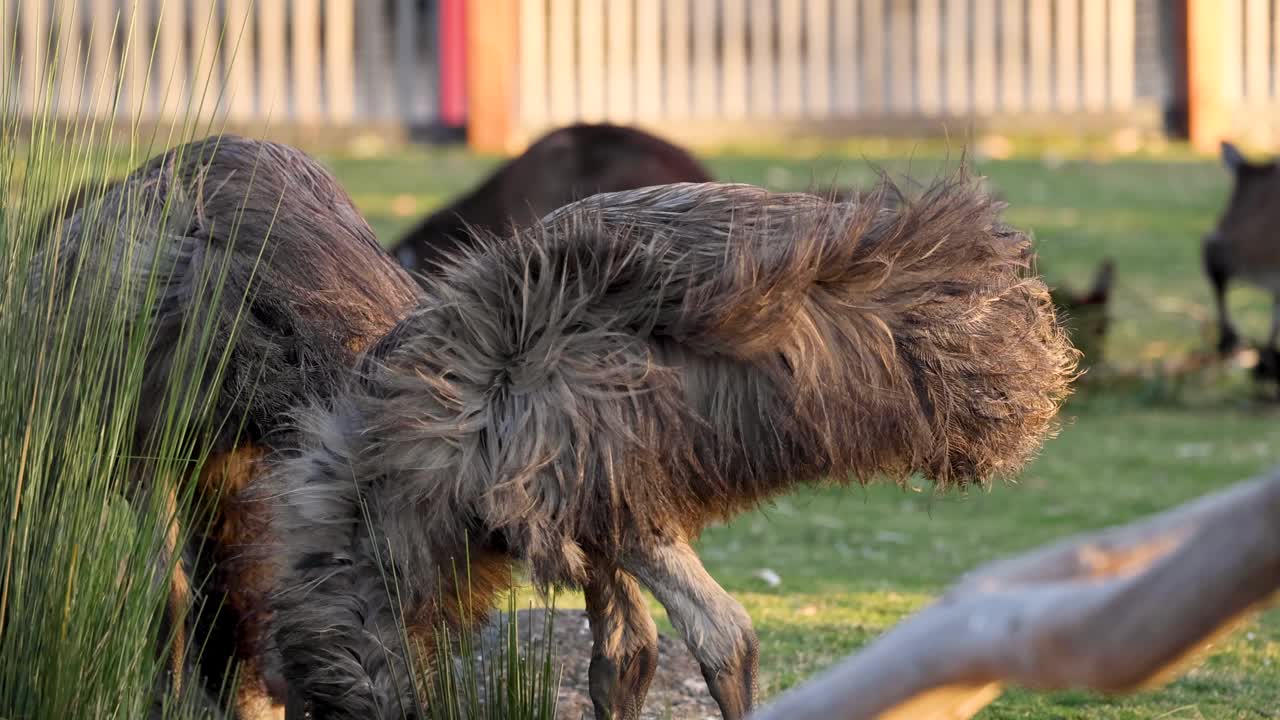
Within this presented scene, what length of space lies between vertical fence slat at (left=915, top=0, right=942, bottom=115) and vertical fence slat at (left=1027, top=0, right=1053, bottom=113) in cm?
82

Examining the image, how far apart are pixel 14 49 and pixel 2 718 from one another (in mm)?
1256

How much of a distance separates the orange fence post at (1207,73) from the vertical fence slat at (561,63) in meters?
5.38

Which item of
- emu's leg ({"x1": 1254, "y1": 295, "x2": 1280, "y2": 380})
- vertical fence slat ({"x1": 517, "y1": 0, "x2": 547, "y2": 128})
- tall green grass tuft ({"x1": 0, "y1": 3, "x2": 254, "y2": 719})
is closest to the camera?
tall green grass tuft ({"x1": 0, "y1": 3, "x2": 254, "y2": 719})

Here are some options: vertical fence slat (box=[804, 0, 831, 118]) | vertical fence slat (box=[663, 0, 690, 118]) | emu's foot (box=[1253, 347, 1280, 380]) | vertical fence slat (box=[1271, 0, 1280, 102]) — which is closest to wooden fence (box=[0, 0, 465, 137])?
vertical fence slat (box=[663, 0, 690, 118])

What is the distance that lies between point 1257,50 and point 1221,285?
6.73 m

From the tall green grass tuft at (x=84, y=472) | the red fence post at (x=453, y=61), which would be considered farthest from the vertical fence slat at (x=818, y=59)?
the tall green grass tuft at (x=84, y=472)

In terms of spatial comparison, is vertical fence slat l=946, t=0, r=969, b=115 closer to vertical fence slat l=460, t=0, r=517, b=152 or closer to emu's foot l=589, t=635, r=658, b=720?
vertical fence slat l=460, t=0, r=517, b=152

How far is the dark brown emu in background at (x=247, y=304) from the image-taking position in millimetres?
3736

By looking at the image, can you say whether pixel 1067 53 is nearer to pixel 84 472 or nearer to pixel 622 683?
pixel 622 683

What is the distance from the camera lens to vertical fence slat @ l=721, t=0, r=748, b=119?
15.6m

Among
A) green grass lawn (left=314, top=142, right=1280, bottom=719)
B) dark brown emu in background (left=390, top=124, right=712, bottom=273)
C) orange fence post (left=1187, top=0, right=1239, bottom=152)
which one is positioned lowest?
green grass lawn (left=314, top=142, right=1280, bottom=719)

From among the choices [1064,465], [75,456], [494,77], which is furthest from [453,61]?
[75,456]

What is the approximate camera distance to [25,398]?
10.4 feet

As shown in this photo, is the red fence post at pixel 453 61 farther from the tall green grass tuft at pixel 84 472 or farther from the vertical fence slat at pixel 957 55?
the tall green grass tuft at pixel 84 472
